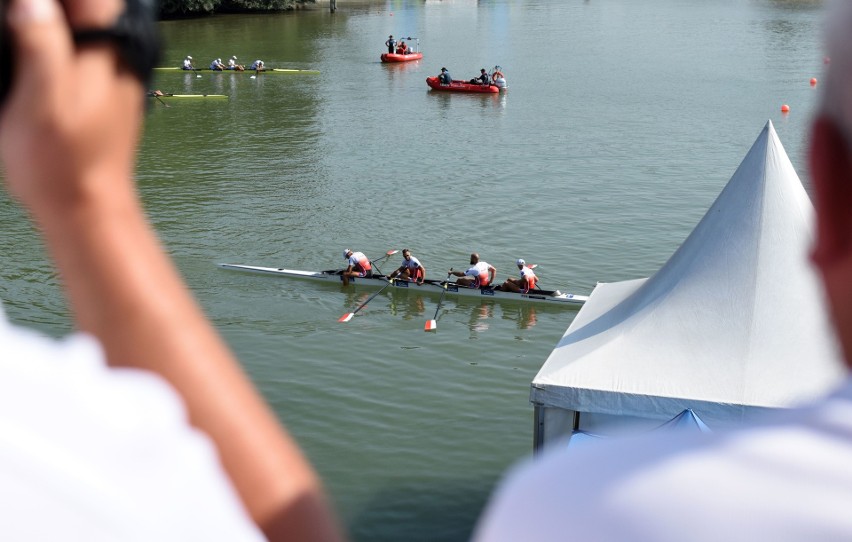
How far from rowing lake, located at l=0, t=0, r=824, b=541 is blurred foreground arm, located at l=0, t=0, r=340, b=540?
2.09 feet

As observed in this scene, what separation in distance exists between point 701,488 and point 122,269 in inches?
24.0

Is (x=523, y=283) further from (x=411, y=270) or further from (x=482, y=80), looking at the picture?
(x=482, y=80)

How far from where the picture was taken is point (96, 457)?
34.4 inches

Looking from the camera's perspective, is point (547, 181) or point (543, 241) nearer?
point (543, 241)

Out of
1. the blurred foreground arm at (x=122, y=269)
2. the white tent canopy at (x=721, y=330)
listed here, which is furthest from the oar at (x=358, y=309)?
the blurred foreground arm at (x=122, y=269)

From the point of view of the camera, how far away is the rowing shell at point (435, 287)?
17.4 m

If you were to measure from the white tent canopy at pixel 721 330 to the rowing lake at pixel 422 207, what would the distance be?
2.20 metres

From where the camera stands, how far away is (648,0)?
8369 centimetres

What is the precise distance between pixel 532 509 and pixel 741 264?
9.92m

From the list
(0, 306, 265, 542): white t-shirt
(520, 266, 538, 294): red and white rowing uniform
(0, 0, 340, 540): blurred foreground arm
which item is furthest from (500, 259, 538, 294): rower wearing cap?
(0, 306, 265, 542): white t-shirt

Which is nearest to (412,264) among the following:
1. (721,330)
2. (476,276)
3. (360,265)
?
(360,265)

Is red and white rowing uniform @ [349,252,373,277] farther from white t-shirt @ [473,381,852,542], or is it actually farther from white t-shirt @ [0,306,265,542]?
white t-shirt @ [473,381,852,542]

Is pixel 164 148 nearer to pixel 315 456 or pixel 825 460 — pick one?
pixel 315 456

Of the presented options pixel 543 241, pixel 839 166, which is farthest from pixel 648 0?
pixel 839 166
